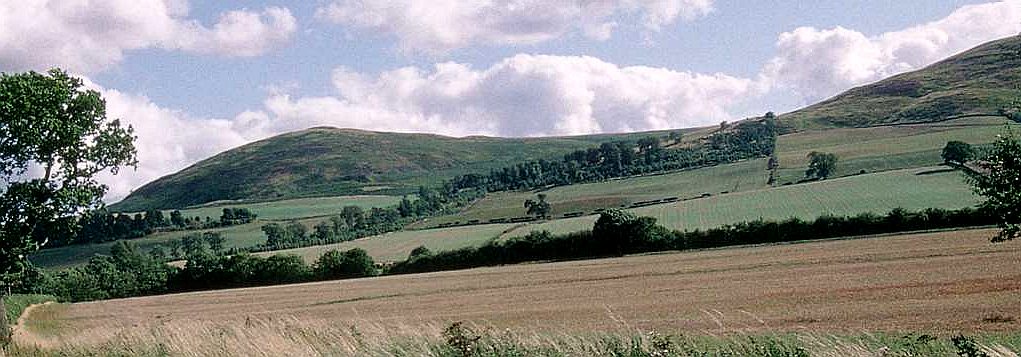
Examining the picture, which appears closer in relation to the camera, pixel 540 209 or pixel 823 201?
pixel 823 201

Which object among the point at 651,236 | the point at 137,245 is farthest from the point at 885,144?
the point at 137,245

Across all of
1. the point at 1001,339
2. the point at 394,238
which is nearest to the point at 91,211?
the point at 1001,339

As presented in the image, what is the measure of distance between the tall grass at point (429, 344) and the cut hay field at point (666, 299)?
0.44 ft

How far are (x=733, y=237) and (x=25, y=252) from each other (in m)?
64.7

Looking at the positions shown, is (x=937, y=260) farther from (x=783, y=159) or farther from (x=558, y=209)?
(x=783, y=159)

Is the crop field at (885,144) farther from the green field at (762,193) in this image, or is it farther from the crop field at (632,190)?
the crop field at (632,190)

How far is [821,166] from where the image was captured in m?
127

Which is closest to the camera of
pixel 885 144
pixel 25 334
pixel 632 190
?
pixel 25 334

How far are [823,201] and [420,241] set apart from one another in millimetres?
52828

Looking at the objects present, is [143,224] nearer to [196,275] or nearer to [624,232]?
[196,275]

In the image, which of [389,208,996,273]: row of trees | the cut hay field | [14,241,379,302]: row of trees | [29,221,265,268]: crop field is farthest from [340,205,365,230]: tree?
the cut hay field

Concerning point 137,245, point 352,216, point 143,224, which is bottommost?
point 137,245

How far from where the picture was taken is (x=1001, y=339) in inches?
868

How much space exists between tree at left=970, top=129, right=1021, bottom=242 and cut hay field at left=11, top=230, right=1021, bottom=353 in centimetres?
317
